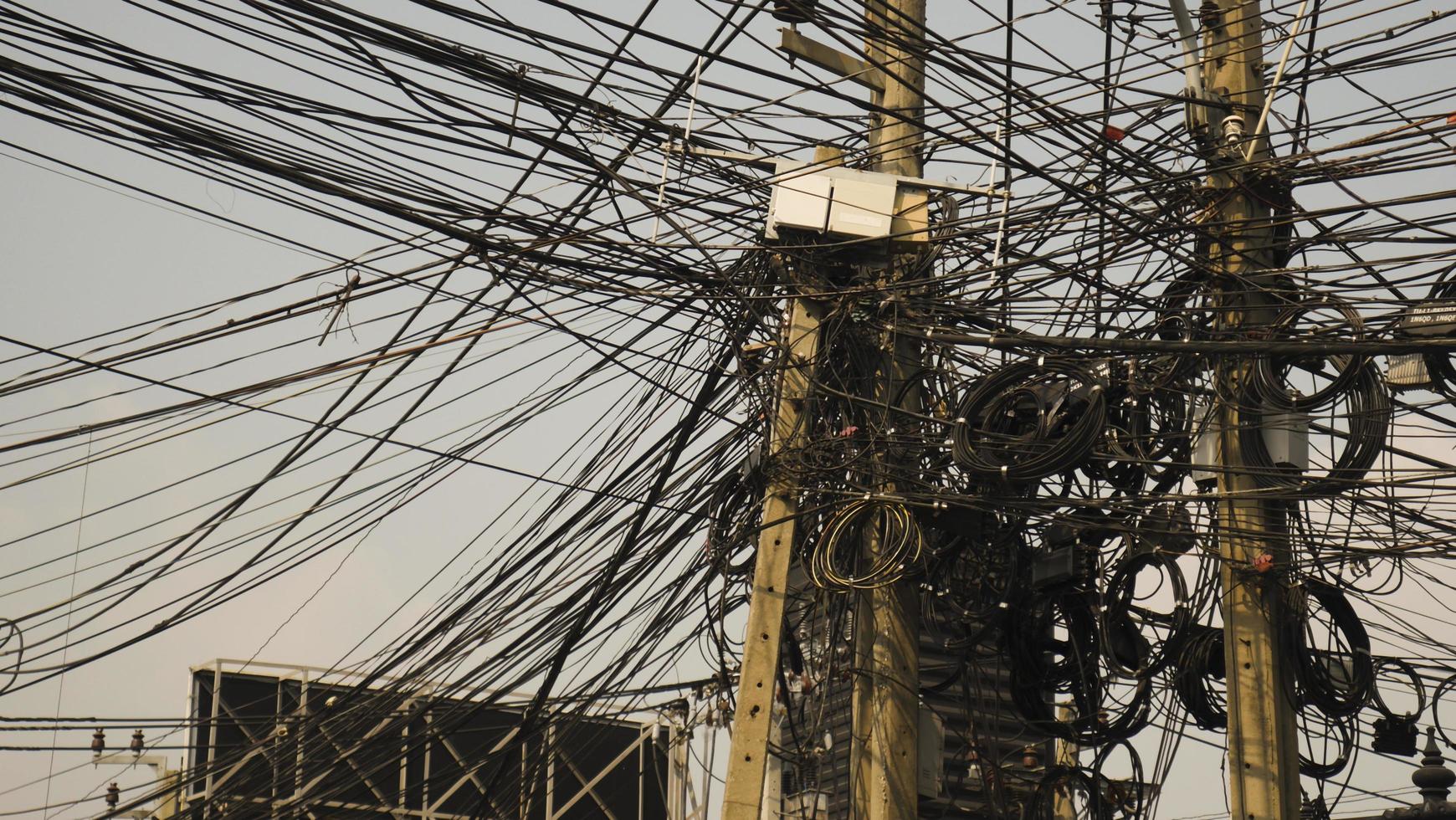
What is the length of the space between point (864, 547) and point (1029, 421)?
122 cm

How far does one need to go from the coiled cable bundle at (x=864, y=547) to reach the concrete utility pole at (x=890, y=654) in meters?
0.13

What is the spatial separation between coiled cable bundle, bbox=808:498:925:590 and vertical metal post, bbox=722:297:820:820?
0.45 m

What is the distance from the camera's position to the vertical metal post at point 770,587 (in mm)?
8844

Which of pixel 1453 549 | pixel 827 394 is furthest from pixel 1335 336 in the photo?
pixel 827 394

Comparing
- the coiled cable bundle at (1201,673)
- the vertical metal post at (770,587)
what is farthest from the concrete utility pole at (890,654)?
the coiled cable bundle at (1201,673)

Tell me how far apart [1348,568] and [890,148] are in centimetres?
372

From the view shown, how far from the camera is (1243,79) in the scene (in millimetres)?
10586

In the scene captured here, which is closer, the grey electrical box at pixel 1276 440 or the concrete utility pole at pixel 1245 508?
the concrete utility pole at pixel 1245 508

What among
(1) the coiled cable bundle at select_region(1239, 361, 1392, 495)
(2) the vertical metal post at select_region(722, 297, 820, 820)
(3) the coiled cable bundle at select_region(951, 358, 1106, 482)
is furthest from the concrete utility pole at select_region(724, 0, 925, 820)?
(1) the coiled cable bundle at select_region(1239, 361, 1392, 495)

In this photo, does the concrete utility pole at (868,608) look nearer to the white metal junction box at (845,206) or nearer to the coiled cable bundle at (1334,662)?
the white metal junction box at (845,206)

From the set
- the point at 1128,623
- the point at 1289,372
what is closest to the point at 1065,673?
the point at 1128,623

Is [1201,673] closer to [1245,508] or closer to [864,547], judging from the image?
[1245,508]

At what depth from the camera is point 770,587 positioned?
9.31 meters

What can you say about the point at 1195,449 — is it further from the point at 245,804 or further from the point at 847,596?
the point at 245,804
